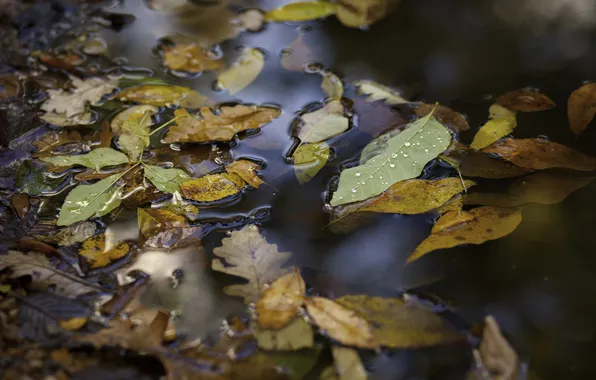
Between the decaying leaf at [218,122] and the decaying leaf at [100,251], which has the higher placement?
the decaying leaf at [218,122]

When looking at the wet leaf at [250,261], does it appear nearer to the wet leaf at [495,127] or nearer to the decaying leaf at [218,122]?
the decaying leaf at [218,122]

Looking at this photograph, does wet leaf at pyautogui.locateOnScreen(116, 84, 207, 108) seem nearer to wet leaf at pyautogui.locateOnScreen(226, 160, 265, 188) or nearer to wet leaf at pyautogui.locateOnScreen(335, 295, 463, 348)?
wet leaf at pyautogui.locateOnScreen(226, 160, 265, 188)

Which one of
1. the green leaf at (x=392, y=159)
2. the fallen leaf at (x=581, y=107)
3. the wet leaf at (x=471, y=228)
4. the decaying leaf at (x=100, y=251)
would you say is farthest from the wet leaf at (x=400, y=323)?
the fallen leaf at (x=581, y=107)

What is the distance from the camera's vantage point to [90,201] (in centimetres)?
125

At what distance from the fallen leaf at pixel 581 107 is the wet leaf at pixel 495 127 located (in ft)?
0.54

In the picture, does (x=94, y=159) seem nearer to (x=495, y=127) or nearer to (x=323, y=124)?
(x=323, y=124)

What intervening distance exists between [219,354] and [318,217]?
1.36ft

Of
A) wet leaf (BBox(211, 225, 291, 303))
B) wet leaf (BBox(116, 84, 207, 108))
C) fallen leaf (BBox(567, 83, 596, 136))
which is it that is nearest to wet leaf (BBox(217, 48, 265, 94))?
wet leaf (BBox(116, 84, 207, 108))

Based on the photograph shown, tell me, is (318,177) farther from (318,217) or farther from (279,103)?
(279,103)

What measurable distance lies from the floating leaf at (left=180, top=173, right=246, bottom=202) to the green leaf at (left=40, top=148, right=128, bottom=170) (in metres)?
0.21

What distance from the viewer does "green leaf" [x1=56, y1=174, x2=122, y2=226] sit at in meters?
1.22

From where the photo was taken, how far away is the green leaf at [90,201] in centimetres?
122

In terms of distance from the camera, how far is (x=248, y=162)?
54.8 inches

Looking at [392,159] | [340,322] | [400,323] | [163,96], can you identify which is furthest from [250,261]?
[163,96]
